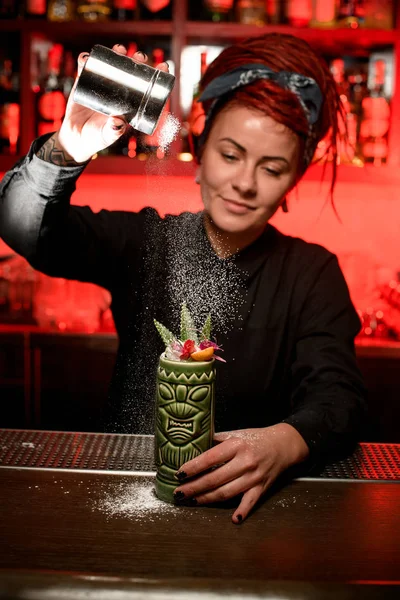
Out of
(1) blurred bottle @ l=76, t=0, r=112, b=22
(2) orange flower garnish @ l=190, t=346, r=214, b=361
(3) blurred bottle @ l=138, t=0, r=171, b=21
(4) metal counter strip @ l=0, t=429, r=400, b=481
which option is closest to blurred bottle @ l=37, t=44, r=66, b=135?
(1) blurred bottle @ l=76, t=0, r=112, b=22

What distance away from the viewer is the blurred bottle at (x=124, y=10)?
2.62 meters

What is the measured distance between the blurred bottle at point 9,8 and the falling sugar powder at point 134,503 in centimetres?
225

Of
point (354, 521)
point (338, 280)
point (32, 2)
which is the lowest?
point (354, 521)

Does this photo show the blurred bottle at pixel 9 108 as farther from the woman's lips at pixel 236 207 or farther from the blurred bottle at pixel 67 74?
the woman's lips at pixel 236 207

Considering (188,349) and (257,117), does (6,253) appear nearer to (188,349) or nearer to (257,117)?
(257,117)

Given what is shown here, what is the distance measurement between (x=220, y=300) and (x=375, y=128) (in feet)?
4.71

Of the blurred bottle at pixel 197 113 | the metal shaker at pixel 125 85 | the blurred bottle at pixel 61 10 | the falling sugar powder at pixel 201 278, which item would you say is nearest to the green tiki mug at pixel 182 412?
the metal shaker at pixel 125 85

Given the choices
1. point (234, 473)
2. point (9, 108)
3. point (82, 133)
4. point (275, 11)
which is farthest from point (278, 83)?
point (9, 108)

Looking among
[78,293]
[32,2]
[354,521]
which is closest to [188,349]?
[354,521]

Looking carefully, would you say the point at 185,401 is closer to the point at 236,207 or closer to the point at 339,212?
the point at 236,207

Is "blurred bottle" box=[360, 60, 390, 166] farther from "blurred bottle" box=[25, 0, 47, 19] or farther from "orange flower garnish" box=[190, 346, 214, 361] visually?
"orange flower garnish" box=[190, 346, 214, 361]

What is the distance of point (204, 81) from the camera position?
1506 millimetres

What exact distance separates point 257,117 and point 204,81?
226mm

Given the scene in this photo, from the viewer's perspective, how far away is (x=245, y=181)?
1351 millimetres
